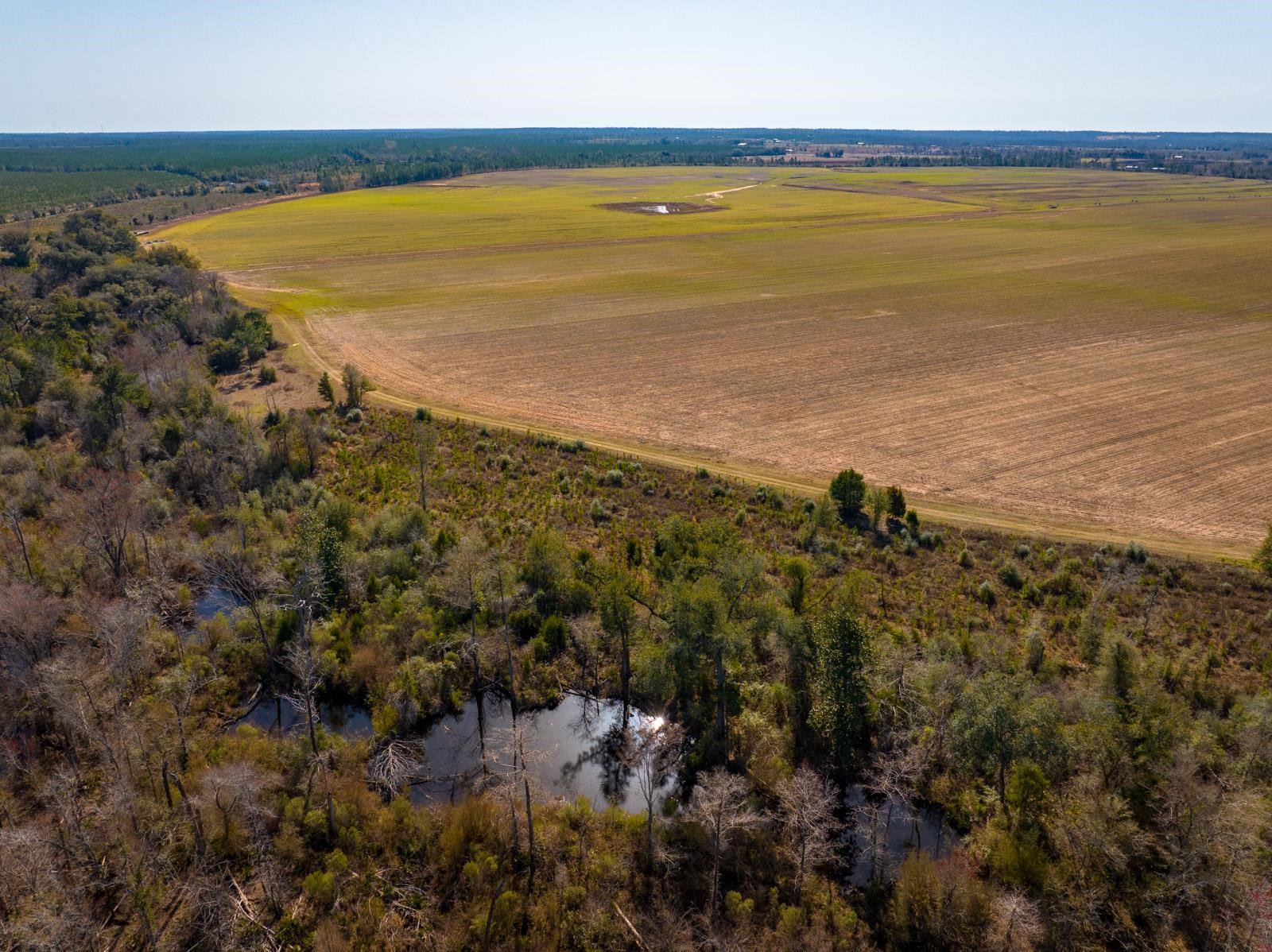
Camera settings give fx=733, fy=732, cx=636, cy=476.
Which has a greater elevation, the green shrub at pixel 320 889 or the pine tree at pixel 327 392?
the pine tree at pixel 327 392

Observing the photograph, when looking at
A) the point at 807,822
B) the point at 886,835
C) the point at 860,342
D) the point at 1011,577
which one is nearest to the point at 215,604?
the point at 807,822

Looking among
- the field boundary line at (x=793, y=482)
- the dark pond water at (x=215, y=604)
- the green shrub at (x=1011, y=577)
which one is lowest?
the dark pond water at (x=215, y=604)

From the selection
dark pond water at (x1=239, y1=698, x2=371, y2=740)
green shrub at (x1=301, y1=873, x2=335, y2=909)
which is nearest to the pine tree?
dark pond water at (x1=239, y1=698, x2=371, y2=740)

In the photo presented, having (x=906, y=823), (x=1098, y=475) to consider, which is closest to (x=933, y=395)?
A: (x=1098, y=475)

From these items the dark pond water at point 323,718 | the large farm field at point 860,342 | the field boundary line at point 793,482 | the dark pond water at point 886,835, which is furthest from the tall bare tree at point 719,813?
the large farm field at point 860,342

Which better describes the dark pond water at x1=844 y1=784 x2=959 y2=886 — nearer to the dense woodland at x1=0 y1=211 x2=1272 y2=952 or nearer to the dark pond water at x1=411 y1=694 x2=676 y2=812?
the dense woodland at x1=0 y1=211 x2=1272 y2=952

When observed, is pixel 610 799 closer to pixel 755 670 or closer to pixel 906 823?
pixel 755 670

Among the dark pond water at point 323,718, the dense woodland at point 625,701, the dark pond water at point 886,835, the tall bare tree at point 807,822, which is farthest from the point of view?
the dark pond water at point 323,718

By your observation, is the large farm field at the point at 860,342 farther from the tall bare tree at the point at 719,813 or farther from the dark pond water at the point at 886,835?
the tall bare tree at the point at 719,813
